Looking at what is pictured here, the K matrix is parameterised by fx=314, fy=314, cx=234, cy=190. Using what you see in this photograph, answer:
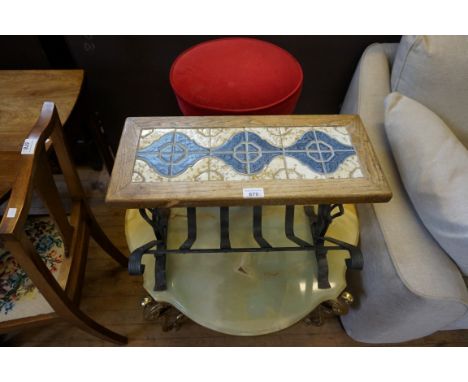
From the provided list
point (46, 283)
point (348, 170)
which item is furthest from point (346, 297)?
point (46, 283)

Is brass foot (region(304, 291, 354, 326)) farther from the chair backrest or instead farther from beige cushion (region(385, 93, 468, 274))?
the chair backrest

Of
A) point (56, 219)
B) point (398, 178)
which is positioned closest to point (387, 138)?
point (398, 178)

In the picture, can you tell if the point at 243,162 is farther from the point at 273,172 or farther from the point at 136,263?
the point at 136,263

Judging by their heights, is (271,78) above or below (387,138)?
above

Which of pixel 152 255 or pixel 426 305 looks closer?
pixel 426 305

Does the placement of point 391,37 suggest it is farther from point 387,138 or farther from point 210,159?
point 210,159

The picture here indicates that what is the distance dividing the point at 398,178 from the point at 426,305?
1.06 feet

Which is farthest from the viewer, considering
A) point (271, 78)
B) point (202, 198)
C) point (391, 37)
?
point (391, 37)

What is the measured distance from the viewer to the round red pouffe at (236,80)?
0.78m

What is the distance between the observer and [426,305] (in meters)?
0.69

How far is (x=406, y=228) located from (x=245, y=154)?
0.43 m

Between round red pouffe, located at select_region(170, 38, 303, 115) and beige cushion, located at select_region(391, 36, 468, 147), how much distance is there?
1.13ft

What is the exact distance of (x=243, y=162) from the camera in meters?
0.65

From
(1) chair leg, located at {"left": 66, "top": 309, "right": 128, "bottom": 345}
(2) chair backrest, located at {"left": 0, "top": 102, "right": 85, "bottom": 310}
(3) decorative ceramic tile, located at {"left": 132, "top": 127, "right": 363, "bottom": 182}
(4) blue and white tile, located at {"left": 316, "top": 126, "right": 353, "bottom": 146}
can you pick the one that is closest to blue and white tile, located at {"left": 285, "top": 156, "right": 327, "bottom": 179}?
(3) decorative ceramic tile, located at {"left": 132, "top": 127, "right": 363, "bottom": 182}
